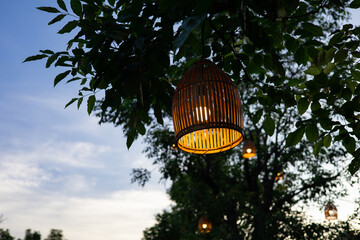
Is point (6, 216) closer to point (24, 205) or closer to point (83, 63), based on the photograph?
point (24, 205)

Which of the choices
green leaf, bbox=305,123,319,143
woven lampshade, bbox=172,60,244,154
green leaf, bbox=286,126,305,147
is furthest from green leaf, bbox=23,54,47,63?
green leaf, bbox=305,123,319,143

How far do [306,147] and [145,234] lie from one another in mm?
12602

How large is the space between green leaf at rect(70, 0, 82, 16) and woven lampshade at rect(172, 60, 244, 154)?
0.73 m

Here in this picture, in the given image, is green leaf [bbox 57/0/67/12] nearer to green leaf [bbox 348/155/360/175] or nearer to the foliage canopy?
the foliage canopy

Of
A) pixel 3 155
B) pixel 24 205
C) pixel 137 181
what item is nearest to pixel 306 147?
pixel 137 181

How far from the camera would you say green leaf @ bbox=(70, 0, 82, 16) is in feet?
6.11

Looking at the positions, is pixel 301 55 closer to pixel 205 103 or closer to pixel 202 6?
pixel 205 103

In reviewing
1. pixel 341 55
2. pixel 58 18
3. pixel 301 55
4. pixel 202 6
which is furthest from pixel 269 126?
pixel 58 18

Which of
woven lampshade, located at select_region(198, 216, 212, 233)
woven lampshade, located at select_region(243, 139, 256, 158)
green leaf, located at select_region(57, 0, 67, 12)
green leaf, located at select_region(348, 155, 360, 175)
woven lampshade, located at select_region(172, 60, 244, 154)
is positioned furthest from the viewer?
woven lampshade, located at select_region(198, 216, 212, 233)

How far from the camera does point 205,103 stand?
6.06ft

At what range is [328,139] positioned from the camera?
2.34 meters

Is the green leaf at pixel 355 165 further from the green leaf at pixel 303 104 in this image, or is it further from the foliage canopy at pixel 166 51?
the green leaf at pixel 303 104

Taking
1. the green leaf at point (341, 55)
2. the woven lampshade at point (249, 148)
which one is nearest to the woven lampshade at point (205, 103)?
the green leaf at point (341, 55)

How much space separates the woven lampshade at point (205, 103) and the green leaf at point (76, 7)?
2.39 feet
